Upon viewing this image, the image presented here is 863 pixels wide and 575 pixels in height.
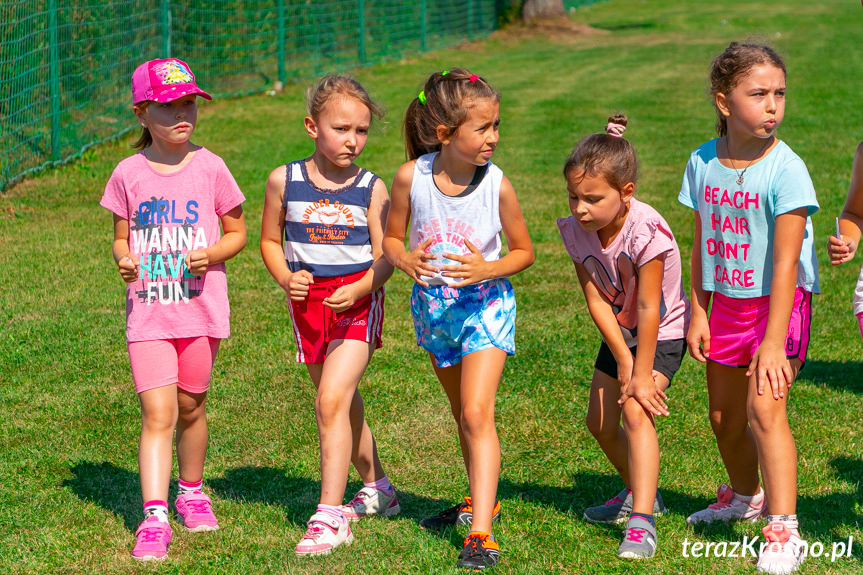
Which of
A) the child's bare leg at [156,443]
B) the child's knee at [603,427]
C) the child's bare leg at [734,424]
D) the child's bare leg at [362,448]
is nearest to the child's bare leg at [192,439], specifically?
the child's bare leg at [156,443]

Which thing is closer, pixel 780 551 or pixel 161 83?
pixel 780 551

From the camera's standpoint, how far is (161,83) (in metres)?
4.23

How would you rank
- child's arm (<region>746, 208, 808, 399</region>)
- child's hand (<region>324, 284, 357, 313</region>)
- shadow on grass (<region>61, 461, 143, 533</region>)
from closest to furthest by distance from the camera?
child's arm (<region>746, 208, 808, 399</region>)
child's hand (<region>324, 284, 357, 313</region>)
shadow on grass (<region>61, 461, 143, 533</region>)

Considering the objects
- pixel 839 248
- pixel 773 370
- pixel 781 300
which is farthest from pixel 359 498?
pixel 839 248

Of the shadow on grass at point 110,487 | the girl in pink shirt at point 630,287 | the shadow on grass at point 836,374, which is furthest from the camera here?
the shadow on grass at point 836,374

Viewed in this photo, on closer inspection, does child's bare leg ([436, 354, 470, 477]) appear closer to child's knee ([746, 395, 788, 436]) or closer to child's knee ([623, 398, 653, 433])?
child's knee ([623, 398, 653, 433])

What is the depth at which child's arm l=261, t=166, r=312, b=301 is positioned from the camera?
13.9 ft

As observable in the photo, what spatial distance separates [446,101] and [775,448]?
1798 mm

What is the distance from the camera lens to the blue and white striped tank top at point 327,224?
4.27 m

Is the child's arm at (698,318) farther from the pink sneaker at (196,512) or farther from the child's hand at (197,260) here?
the pink sneaker at (196,512)

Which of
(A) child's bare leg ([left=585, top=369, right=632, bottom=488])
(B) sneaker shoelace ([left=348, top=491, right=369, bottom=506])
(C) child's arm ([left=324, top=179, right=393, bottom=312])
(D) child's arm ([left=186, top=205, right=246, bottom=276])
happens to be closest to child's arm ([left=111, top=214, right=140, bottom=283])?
(D) child's arm ([left=186, top=205, right=246, bottom=276])

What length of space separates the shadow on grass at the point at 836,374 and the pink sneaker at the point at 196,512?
3.72 m

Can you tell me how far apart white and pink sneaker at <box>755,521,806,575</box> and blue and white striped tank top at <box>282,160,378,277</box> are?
1882 mm

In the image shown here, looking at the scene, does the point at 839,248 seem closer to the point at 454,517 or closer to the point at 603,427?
the point at 603,427
